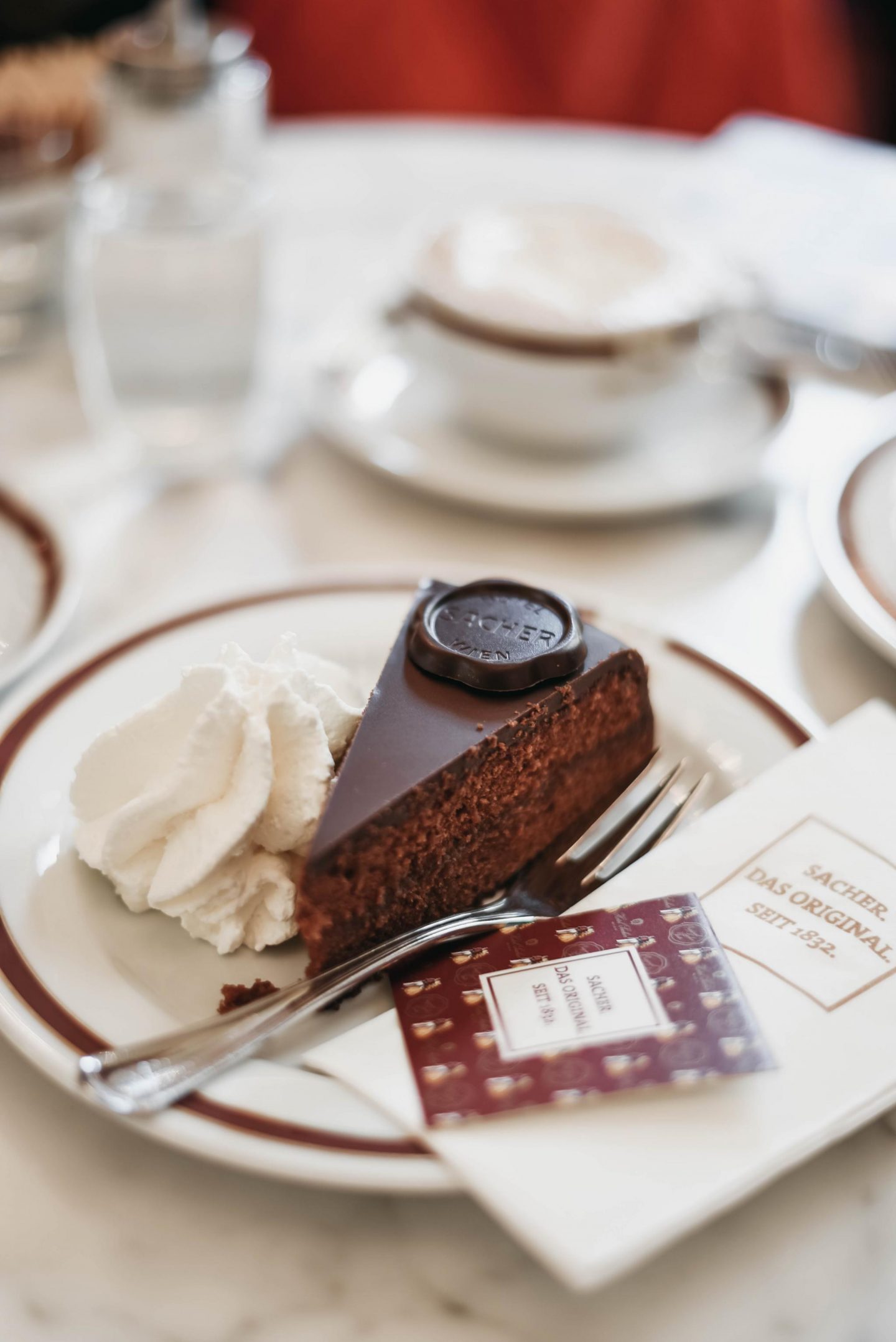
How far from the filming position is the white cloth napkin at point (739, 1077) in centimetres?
65

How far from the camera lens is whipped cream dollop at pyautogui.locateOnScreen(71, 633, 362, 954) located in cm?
90

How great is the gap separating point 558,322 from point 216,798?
0.75m

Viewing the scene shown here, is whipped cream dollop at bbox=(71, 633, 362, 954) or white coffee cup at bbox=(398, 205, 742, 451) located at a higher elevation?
white coffee cup at bbox=(398, 205, 742, 451)

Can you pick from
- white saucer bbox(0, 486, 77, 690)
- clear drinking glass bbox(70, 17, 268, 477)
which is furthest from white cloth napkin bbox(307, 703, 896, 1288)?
clear drinking glass bbox(70, 17, 268, 477)

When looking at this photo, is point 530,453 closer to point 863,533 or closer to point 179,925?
point 863,533

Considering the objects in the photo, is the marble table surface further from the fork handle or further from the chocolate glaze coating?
the chocolate glaze coating

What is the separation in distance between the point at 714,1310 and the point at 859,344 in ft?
4.39

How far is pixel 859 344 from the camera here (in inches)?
66.3

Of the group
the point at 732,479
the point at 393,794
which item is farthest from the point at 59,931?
the point at 732,479

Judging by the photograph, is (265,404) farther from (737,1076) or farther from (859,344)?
(737,1076)

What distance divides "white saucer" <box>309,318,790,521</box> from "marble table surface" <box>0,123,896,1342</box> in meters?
0.05

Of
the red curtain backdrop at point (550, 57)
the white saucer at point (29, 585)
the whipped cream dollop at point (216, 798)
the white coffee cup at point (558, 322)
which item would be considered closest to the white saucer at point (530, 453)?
the white coffee cup at point (558, 322)

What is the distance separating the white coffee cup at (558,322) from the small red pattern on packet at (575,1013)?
0.75 meters

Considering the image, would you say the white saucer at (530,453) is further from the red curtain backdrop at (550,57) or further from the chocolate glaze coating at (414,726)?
the red curtain backdrop at (550,57)
